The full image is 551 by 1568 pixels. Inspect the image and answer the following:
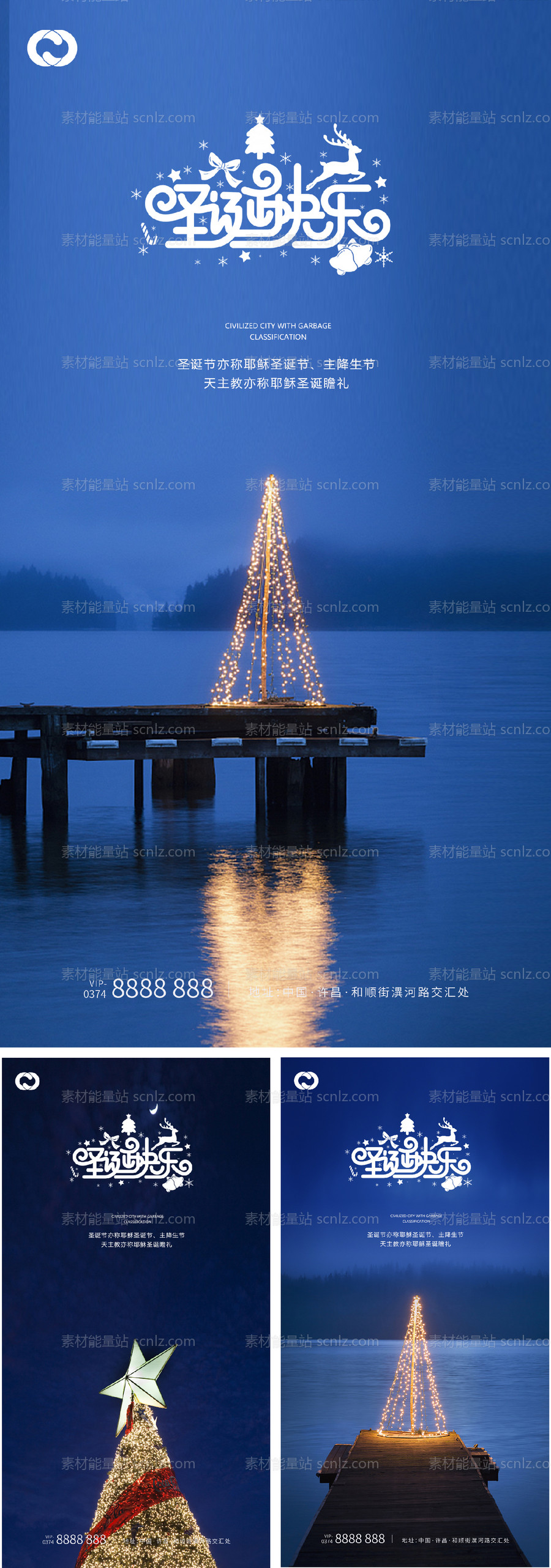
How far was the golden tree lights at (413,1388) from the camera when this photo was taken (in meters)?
6.71

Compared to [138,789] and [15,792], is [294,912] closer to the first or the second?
[138,789]

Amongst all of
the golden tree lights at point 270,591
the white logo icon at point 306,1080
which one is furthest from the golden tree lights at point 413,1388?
the golden tree lights at point 270,591

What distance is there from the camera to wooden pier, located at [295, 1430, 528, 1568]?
246 inches

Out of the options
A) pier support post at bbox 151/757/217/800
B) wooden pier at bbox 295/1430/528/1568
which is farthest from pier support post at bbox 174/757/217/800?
wooden pier at bbox 295/1430/528/1568

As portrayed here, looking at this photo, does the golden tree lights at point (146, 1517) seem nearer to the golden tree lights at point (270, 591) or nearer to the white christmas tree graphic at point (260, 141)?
the white christmas tree graphic at point (260, 141)

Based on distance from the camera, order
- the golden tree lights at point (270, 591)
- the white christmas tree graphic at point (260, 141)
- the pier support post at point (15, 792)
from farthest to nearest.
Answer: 1. the pier support post at point (15, 792)
2. the golden tree lights at point (270, 591)
3. the white christmas tree graphic at point (260, 141)

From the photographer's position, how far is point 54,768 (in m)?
19.4

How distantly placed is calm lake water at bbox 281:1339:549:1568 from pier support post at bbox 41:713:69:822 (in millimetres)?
13071

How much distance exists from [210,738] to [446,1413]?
40.6 ft

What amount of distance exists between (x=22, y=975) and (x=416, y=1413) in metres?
6.69

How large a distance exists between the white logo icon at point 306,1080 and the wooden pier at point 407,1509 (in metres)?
1.59

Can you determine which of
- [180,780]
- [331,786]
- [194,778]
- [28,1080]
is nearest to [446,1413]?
[28,1080]

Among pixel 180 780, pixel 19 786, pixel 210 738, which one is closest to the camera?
pixel 210 738

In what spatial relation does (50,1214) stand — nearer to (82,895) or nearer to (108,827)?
(82,895)
